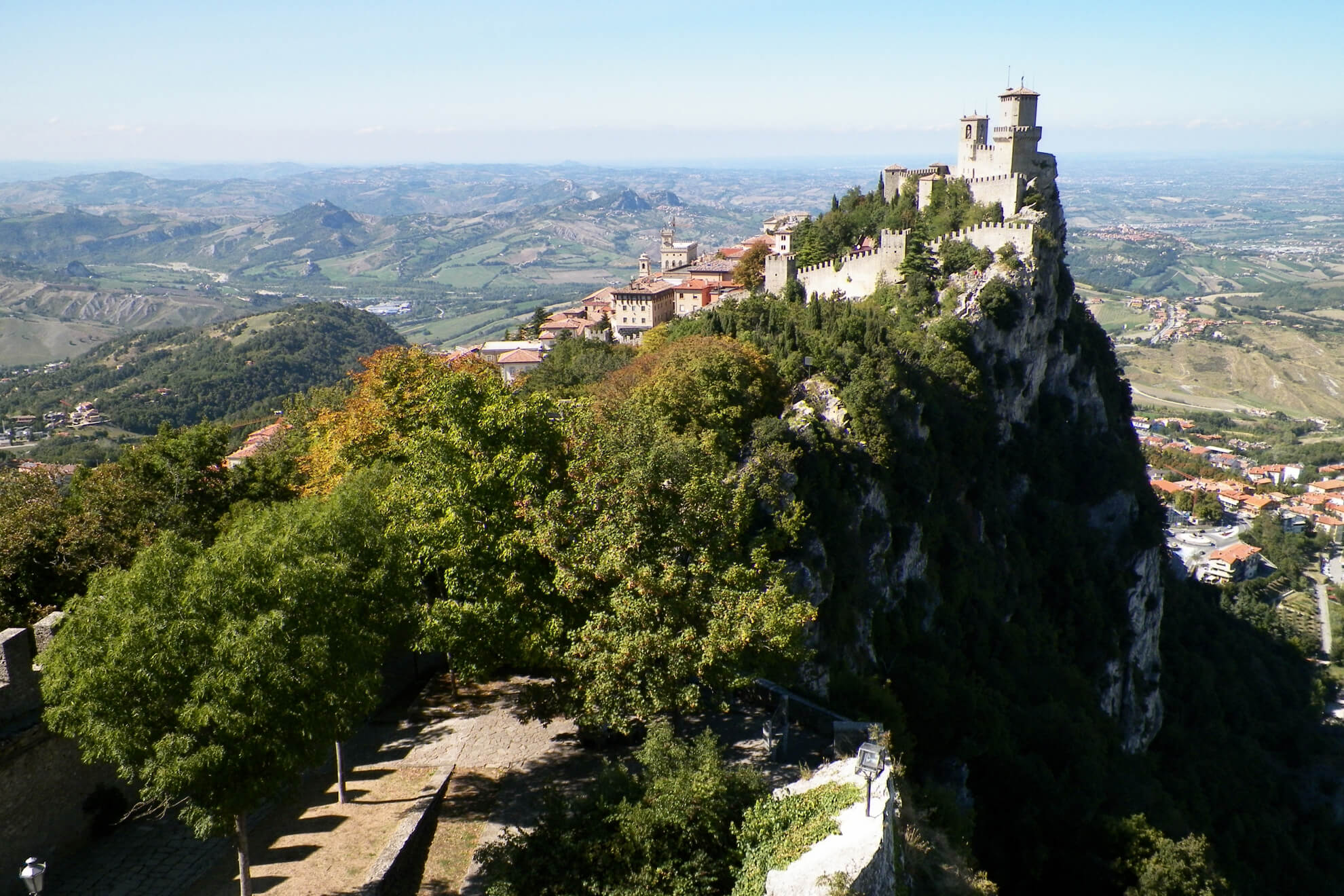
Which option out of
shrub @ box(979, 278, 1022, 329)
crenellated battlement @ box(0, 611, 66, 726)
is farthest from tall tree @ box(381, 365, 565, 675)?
shrub @ box(979, 278, 1022, 329)

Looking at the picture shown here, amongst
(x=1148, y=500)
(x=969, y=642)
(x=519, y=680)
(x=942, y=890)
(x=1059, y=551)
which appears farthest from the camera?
(x=1148, y=500)

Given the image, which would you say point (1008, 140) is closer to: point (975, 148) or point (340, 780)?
point (975, 148)

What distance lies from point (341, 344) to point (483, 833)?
182410mm

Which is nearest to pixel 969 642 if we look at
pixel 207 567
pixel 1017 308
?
pixel 1017 308

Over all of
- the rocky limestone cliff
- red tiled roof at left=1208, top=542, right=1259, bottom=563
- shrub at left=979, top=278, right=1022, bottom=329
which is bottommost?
red tiled roof at left=1208, top=542, right=1259, bottom=563

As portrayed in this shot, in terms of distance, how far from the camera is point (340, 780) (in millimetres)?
17500

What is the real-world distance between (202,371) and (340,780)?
163282mm

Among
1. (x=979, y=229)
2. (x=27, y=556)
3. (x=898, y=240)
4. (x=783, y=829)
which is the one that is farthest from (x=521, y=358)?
(x=783, y=829)

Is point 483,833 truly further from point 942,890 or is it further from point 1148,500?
point 1148,500

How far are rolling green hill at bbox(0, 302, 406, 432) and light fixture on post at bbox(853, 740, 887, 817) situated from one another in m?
128

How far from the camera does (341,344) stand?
7318 inches

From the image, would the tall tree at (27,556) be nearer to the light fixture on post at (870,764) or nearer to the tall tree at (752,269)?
the light fixture on post at (870,764)

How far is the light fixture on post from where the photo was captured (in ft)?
49.7

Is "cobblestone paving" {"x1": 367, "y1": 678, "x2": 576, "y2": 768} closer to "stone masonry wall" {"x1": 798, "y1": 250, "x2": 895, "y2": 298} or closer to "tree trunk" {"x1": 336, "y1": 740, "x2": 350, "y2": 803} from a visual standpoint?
"tree trunk" {"x1": 336, "y1": 740, "x2": 350, "y2": 803}
